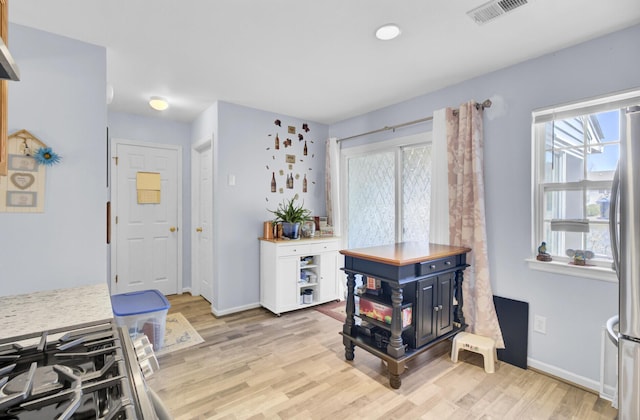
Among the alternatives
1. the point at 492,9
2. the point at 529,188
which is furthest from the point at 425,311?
the point at 492,9

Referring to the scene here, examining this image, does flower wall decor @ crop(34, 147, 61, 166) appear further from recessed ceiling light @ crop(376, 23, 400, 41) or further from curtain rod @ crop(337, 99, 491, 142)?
curtain rod @ crop(337, 99, 491, 142)

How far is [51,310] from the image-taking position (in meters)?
1.31

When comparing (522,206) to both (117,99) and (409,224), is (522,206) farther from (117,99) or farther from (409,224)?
(117,99)

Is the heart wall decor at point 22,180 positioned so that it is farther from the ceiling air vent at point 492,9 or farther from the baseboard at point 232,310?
the ceiling air vent at point 492,9

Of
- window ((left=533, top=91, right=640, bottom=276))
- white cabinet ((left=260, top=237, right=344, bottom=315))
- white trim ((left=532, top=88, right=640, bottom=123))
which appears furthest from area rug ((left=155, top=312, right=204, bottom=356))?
white trim ((left=532, top=88, right=640, bottom=123))

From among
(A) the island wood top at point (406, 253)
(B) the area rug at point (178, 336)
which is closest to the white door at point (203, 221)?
(B) the area rug at point (178, 336)

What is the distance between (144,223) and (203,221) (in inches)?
29.6

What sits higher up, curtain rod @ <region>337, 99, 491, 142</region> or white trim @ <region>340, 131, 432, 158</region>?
curtain rod @ <region>337, 99, 491, 142</region>

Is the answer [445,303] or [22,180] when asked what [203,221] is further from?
[445,303]

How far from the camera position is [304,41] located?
2.12 meters

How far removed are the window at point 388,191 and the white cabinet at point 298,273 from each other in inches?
18.5

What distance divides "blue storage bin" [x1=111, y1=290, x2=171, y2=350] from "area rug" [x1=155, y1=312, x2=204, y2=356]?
5.1 inches

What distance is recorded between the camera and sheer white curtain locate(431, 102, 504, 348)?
8.21 ft

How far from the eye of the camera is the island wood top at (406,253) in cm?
216
